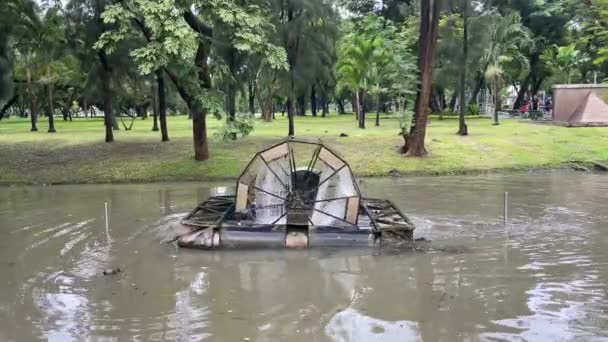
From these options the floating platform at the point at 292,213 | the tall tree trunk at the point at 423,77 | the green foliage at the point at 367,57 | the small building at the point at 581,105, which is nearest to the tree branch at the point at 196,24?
the tall tree trunk at the point at 423,77

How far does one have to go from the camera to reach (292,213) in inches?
424

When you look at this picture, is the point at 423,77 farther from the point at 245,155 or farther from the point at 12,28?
the point at 12,28

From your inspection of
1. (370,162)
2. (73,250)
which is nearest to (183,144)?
(370,162)

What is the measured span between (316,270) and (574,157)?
17.3m

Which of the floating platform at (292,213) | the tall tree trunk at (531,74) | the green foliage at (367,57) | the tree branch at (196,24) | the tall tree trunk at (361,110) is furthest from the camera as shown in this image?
the tall tree trunk at (531,74)

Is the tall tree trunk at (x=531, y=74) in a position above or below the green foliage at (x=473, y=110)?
above

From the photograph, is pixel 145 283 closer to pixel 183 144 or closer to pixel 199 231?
pixel 199 231

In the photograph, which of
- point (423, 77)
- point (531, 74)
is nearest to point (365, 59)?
point (423, 77)

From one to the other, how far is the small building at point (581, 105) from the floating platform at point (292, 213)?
2031 centimetres

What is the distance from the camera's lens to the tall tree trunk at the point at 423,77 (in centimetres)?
2288

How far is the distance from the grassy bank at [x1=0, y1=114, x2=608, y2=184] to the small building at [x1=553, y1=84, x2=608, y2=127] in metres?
2.10

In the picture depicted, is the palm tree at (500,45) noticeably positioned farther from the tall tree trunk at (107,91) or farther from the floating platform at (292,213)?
the floating platform at (292,213)

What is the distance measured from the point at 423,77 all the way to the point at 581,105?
12.2 meters

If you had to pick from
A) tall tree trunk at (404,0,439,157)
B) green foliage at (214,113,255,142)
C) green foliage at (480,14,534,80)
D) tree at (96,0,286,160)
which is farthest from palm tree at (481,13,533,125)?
green foliage at (214,113,255,142)
